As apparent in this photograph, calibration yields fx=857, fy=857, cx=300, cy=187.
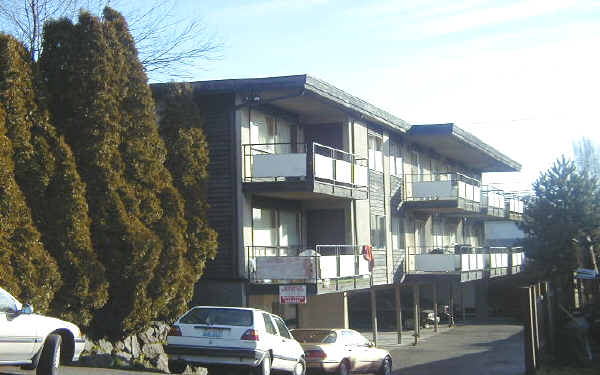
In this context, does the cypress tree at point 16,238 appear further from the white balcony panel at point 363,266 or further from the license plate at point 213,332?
the white balcony panel at point 363,266

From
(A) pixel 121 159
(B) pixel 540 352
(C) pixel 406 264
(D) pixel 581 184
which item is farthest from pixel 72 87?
(D) pixel 581 184

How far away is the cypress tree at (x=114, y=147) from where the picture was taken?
19734 millimetres

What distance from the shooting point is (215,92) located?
83.7 ft

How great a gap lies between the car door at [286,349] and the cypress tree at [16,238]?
4.80m

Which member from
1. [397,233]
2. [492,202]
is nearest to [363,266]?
[397,233]

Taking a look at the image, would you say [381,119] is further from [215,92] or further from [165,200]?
[165,200]

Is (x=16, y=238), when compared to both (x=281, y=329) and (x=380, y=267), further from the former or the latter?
(x=380, y=267)

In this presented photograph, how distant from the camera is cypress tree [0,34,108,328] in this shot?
17938 mm

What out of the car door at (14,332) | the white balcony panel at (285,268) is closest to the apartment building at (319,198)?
the white balcony panel at (285,268)

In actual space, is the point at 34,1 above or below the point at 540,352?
above

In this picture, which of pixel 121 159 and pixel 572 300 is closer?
pixel 121 159

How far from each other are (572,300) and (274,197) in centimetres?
1966

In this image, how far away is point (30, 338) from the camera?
516 inches

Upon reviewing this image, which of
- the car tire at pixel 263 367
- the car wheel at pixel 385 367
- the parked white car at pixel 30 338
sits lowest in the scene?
the car wheel at pixel 385 367
